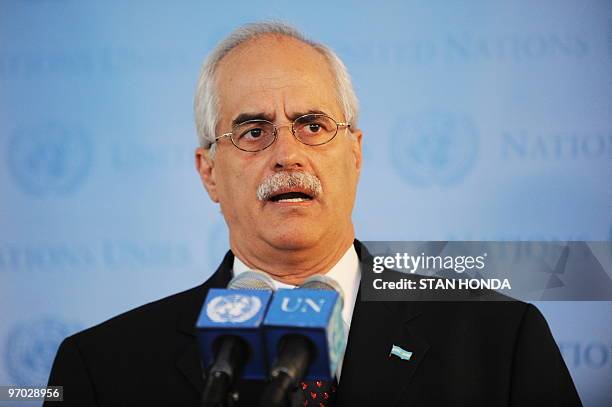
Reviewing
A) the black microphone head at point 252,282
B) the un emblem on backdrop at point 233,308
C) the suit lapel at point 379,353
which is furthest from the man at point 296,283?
the un emblem on backdrop at point 233,308

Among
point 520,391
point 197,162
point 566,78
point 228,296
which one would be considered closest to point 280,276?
point 197,162

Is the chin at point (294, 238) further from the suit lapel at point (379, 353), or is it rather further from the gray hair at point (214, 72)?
the gray hair at point (214, 72)

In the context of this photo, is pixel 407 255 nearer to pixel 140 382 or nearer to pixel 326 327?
pixel 140 382

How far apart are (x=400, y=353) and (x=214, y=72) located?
3.79 ft

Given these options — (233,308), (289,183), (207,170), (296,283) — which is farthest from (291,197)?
(233,308)

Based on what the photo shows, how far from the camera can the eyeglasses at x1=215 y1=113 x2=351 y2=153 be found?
8.45 feet

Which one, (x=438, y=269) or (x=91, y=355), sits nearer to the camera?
(x=91, y=355)

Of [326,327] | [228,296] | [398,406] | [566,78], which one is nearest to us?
[326,327]

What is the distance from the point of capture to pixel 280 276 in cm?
270

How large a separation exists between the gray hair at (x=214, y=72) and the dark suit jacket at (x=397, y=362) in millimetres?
638

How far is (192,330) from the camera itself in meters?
2.56

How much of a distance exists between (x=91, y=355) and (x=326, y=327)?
1.35 meters

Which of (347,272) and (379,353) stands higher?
(347,272)

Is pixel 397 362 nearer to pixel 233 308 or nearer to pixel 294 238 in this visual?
pixel 294 238
